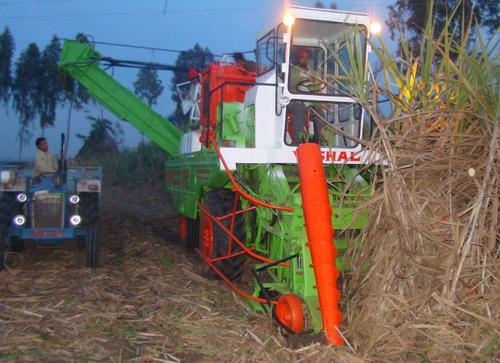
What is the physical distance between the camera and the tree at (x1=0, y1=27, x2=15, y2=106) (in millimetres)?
33000

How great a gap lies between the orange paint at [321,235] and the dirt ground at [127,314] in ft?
0.95

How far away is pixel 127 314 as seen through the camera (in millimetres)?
5418

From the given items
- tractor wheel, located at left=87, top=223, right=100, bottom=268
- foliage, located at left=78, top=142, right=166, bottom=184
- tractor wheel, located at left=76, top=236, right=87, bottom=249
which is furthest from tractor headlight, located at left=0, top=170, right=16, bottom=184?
foliage, located at left=78, top=142, right=166, bottom=184

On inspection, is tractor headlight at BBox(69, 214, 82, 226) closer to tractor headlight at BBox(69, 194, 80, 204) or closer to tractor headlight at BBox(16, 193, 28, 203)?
tractor headlight at BBox(69, 194, 80, 204)

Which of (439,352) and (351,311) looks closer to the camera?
(439,352)

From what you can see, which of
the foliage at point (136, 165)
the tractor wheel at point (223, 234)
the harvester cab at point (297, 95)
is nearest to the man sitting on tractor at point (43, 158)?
the tractor wheel at point (223, 234)

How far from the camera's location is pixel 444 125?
414cm

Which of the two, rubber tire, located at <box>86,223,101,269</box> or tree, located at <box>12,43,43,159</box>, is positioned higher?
tree, located at <box>12,43,43,159</box>

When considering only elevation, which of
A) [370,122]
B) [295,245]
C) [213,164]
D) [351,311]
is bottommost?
[351,311]

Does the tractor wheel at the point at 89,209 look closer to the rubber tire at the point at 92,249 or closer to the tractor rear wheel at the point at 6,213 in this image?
the rubber tire at the point at 92,249

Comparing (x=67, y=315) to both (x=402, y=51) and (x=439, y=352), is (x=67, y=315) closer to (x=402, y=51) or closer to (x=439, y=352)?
(x=439, y=352)

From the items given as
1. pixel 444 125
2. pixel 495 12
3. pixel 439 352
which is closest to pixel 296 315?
pixel 439 352

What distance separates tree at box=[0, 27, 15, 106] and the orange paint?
105 feet

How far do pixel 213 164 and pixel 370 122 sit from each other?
1849 mm
